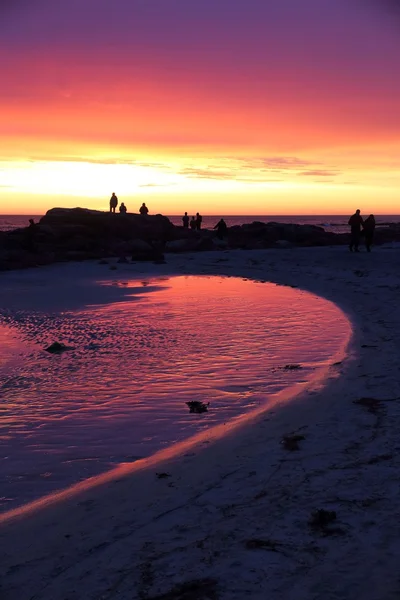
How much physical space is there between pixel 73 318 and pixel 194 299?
4.84m

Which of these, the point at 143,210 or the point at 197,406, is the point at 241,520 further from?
the point at 143,210

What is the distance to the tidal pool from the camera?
618 centimetres

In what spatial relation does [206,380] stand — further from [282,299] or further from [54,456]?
[282,299]

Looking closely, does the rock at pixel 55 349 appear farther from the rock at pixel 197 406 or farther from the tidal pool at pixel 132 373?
the rock at pixel 197 406

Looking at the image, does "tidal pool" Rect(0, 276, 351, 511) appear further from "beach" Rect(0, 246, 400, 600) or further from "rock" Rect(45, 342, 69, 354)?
"beach" Rect(0, 246, 400, 600)

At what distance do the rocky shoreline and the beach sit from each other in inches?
997

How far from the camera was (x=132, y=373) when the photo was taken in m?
9.42

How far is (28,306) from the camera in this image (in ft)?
55.3

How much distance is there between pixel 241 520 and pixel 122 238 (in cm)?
3912

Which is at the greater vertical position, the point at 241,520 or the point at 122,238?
the point at 122,238

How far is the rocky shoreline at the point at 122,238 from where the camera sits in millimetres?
33812

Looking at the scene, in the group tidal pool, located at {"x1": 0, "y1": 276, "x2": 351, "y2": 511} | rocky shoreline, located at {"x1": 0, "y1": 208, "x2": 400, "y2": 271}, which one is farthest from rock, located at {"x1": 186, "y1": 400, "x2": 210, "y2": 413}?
rocky shoreline, located at {"x1": 0, "y1": 208, "x2": 400, "y2": 271}

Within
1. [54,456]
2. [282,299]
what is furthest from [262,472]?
[282,299]

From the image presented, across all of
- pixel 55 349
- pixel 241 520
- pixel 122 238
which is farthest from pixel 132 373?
pixel 122 238
